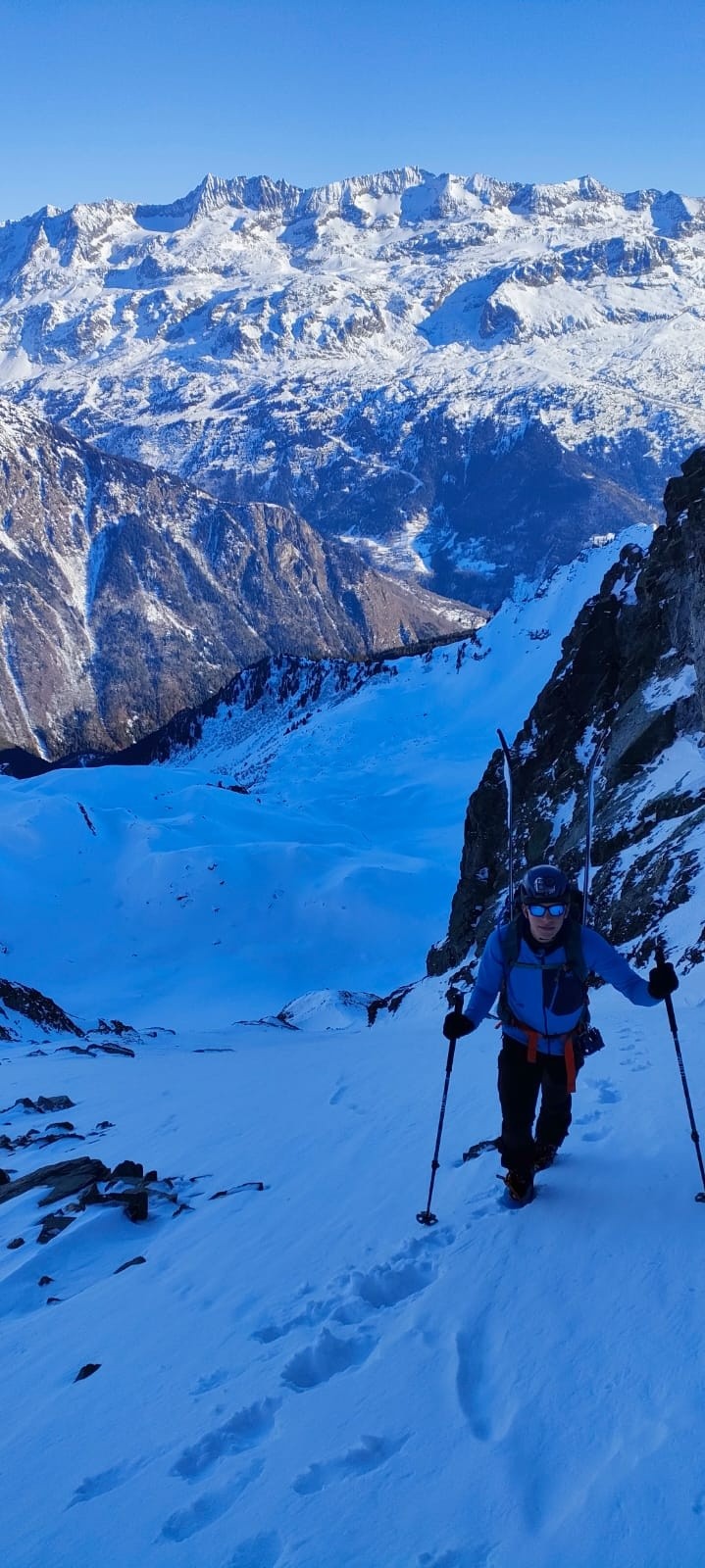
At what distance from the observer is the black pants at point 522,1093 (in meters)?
6.50

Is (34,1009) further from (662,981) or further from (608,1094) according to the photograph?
(662,981)

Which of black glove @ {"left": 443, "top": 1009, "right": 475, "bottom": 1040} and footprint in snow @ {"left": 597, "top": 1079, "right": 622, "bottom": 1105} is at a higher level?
black glove @ {"left": 443, "top": 1009, "right": 475, "bottom": 1040}

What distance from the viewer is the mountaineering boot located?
646cm

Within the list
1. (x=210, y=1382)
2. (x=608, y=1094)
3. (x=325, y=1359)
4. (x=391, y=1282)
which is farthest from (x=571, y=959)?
(x=210, y=1382)

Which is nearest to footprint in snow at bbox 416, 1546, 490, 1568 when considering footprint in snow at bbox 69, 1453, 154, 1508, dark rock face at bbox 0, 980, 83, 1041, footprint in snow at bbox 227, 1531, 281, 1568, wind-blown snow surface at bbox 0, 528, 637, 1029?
footprint in snow at bbox 227, 1531, 281, 1568

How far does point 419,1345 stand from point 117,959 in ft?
177

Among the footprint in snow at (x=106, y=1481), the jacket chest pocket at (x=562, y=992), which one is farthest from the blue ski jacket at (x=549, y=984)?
the footprint in snow at (x=106, y=1481)

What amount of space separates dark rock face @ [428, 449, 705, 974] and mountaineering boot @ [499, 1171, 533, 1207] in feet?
26.9

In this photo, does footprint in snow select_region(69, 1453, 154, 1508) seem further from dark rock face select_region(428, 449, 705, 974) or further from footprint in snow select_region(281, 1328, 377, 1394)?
dark rock face select_region(428, 449, 705, 974)

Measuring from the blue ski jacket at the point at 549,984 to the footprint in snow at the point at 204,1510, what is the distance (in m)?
3.07

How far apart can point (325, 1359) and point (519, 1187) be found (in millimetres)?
1894

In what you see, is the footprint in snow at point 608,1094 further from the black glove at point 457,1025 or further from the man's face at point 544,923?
the man's face at point 544,923

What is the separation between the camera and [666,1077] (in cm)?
866

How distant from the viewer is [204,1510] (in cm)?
407
